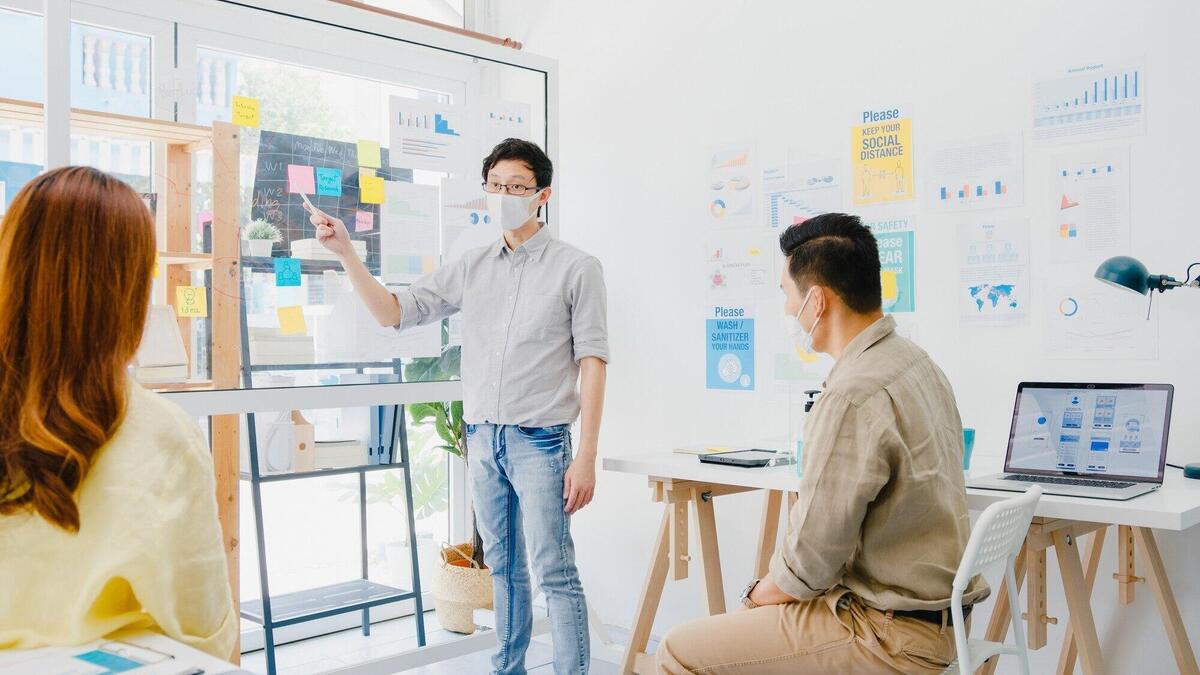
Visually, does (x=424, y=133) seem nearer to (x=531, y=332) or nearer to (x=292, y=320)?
(x=292, y=320)

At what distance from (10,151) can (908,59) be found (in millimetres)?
2536

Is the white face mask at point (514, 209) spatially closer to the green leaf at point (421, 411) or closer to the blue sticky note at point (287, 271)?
the blue sticky note at point (287, 271)

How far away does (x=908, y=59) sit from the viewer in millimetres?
2918

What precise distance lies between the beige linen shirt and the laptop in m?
0.53

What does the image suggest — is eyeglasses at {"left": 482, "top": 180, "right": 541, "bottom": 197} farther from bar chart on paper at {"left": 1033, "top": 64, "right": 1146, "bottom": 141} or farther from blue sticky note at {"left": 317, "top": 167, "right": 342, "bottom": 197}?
bar chart on paper at {"left": 1033, "top": 64, "right": 1146, "bottom": 141}

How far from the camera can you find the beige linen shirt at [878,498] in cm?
163

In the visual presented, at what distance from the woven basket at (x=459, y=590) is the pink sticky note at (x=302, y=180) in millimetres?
1488

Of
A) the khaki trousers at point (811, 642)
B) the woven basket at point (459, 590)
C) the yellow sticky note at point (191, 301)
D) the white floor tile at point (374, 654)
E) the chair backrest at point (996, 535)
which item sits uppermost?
the yellow sticky note at point (191, 301)

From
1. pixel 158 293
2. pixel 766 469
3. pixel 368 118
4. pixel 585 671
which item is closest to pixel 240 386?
pixel 158 293

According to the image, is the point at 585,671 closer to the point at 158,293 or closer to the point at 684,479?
the point at 684,479

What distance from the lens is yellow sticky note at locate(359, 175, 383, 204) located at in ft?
9.48

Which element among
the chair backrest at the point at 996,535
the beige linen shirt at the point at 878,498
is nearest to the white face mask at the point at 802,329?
the beige linen shirt at the point at 878,498

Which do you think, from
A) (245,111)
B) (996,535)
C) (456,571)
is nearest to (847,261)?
(996,535)

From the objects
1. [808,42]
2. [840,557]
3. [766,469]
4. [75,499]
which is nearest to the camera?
[75,499]
